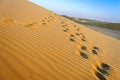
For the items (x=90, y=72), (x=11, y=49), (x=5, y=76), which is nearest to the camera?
(x=5, y=76)

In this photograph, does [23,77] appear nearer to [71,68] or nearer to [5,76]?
[5,76]

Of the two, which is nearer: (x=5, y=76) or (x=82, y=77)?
(x=5, y=76)

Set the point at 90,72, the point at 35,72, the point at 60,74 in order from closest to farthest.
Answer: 1. the point at 35,72
2. the point at 60,74
3. the point at 90,72

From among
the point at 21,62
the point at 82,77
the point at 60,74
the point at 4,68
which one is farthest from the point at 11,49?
the point at 82,77

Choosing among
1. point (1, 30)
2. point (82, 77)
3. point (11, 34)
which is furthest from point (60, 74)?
point (1, 30)

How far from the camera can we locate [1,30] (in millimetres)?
3438

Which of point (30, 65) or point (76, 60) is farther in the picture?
point (76, 60)

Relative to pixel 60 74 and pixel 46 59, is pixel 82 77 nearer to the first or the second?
pixel 60 74

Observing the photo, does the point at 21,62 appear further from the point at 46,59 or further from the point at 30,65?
the point at 46,59

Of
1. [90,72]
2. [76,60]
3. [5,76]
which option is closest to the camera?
[5,76]

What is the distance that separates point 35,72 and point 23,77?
21cm

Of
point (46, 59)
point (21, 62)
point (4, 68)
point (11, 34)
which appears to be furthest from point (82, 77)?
point (11, 34)

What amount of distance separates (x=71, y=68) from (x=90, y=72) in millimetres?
324

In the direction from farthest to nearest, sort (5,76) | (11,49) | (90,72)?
(90,72), (11,49), (5,76)
